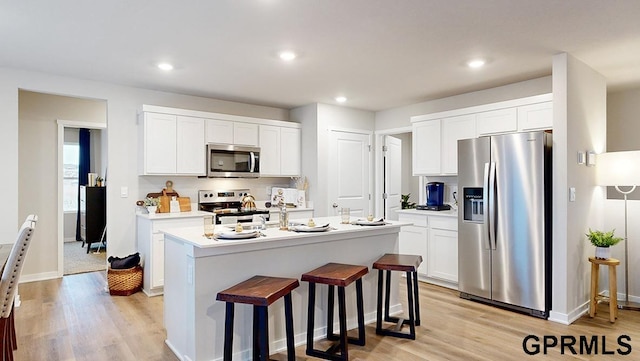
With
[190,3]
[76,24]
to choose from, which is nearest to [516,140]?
[190,3]

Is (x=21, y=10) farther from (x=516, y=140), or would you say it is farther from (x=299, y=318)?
(x=516, y=140)

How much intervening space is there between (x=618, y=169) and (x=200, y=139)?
14.8ft

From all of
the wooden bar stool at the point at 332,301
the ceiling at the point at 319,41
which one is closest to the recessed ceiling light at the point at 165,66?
the ceiling at the point at 319,41

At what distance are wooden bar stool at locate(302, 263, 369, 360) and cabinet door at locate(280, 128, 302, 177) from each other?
2.85 meters

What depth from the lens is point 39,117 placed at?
4918 mm

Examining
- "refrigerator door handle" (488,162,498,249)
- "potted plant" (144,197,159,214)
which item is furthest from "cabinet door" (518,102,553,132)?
"potted plant" (144,197,159,214)

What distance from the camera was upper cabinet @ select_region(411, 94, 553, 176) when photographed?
3.97 m

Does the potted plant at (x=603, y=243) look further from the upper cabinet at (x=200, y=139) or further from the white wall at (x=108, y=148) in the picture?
the white wall at (x=108, y=148)

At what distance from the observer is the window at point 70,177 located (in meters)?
7.89

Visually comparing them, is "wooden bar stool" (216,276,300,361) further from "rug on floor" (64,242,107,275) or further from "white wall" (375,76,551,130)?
"rug on floor" (64,242,107,275)

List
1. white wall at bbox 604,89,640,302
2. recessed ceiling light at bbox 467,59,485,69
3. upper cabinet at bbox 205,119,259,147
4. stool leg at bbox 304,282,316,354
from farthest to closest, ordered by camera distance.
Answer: upper cabinet at bbox 205,119,259,147
white wall at bbox 604,89,640,302
recessed ceiling light at bbox 467,59,485,69
stool leg at bbox 304,282,316,354

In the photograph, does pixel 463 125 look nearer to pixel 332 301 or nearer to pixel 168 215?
pixel 332 301

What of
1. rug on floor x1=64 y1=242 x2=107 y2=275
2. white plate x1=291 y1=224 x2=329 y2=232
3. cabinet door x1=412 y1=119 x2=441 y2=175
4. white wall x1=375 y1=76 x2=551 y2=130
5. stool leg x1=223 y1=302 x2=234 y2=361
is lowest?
rug on floor x1=64 y1=242 x2=107 y2=275

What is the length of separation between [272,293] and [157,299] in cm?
236
